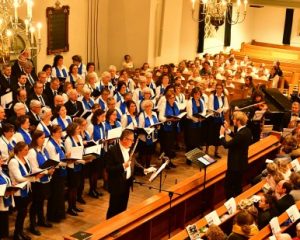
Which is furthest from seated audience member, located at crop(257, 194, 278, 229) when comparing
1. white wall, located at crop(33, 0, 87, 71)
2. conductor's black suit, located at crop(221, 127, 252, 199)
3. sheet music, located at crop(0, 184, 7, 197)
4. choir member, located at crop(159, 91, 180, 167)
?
white wall, located at crop(33, 0, 87, 71)

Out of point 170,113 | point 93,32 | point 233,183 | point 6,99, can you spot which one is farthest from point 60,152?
point 93,32

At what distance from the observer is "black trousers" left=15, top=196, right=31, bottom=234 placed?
7609 millimetres

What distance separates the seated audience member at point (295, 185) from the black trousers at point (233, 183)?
3.22 feet

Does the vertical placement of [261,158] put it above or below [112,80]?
below

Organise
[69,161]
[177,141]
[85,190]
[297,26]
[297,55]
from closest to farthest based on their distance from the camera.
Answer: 1. [69,161]
2. [85,190]
3. [177,141]
4. [297,55]
5. [297,26]

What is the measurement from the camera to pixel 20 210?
7.65m

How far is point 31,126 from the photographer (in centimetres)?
903

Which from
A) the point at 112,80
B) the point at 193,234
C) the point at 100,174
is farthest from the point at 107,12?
the point at 193,234

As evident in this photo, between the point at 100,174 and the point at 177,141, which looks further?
the point at 177,141

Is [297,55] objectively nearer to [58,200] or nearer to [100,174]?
[100,174]

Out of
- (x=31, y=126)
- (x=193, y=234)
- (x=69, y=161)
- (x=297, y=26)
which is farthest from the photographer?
(x=297, y=26)

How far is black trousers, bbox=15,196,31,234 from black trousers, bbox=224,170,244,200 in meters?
2.74

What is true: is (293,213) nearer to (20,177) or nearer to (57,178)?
(57,178)

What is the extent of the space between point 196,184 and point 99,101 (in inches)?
115
